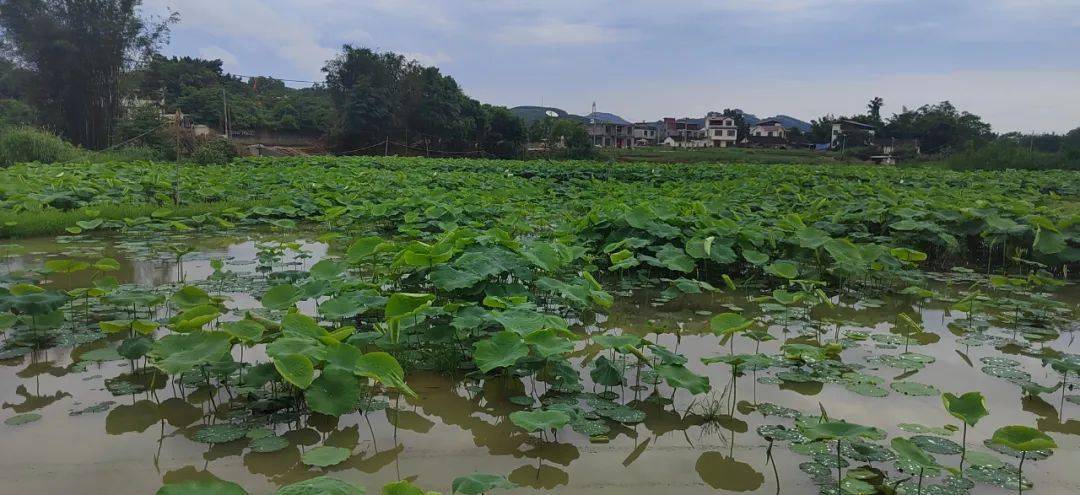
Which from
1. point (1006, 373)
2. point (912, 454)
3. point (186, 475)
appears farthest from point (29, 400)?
point (1006, 373)

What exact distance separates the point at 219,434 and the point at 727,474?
66.3 inches

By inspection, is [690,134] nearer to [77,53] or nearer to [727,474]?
[77,53]

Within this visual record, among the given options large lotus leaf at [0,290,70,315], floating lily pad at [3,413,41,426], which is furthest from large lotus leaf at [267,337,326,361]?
large lotus leaf at [0,290,70,315]

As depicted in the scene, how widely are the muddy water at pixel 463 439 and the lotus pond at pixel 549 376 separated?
0.01 meters

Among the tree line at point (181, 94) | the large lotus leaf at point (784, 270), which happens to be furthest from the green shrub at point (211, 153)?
Result: the large lotus leaf at point (784, 270)

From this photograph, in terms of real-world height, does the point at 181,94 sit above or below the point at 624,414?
above

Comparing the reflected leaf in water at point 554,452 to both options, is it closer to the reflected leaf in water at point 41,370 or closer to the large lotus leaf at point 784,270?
the reflected leaf in water at point 41,370

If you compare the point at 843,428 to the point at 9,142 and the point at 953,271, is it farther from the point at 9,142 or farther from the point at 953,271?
the point at 9,142

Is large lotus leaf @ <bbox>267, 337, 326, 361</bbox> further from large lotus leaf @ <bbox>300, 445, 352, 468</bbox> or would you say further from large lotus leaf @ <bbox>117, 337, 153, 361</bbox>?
large lotus leaf @ <bbox>117, 337, 153, 361</bbox>

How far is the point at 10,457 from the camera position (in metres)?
1.95

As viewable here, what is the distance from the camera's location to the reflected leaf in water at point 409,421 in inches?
88.6

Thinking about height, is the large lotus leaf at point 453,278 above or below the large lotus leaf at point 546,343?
above

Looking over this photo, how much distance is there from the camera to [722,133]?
5912 centimetres

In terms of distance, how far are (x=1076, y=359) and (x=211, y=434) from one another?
148 inches
